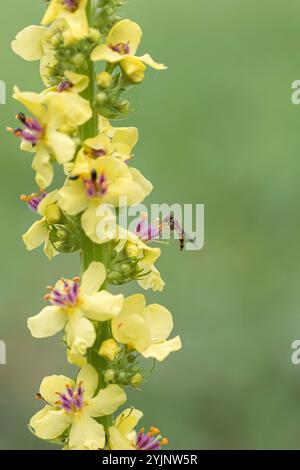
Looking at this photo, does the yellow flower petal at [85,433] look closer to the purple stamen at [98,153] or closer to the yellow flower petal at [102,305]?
Result: the yellow flower petal at [102,305]

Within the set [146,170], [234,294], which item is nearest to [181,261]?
[234,294]

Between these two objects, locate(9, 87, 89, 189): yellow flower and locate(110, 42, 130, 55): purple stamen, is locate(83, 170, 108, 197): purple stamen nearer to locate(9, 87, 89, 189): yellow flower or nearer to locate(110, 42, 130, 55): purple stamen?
locate(9, 87, 89, 189): yellow flower

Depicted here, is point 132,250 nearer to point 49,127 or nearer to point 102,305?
point 102,305

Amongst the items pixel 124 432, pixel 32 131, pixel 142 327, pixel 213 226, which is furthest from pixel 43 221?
pixel 213 226

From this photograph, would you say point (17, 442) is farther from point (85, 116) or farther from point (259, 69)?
point (259, 69)

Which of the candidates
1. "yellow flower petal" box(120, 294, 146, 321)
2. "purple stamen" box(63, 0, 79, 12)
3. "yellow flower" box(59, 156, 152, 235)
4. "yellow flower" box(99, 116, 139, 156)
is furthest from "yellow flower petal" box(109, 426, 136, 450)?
"purple stamen" box(63, 0, 79, 12)

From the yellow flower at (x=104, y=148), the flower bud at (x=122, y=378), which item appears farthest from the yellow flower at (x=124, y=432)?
the yellow flower at (x=104, y=148)
